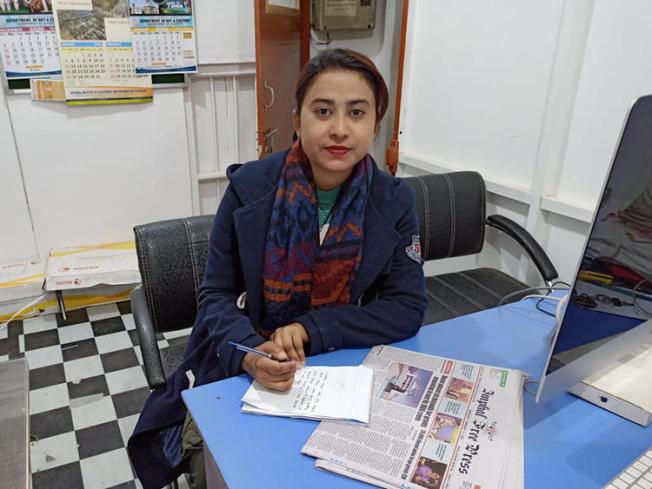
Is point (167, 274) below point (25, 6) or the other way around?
below

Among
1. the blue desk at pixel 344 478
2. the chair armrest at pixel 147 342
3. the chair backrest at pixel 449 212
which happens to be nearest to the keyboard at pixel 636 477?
the blue desk at pixel 344 478

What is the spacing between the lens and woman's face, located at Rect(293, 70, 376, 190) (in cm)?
101

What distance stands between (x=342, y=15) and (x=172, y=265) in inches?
78.6

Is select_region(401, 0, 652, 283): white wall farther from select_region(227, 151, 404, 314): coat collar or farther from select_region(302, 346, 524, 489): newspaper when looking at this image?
select_region(302, 346, 524, 489): newspaper

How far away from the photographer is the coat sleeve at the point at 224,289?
1.02 meters

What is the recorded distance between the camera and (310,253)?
1.09 m

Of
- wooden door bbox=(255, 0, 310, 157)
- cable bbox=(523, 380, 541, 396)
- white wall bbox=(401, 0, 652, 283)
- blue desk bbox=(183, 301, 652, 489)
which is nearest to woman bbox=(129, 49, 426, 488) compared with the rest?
blue desk bbox=(183, 301, 652, 489)

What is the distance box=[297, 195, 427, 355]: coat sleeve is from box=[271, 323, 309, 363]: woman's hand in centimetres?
2

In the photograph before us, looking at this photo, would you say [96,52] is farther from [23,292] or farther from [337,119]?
[337,119]

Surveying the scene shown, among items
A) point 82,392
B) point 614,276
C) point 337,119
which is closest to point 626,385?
point 614,276

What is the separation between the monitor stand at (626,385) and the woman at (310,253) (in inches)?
14.6

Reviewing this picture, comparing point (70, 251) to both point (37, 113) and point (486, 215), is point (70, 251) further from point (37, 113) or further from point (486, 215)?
point (486, 215)

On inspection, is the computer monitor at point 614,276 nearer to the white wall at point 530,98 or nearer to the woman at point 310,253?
the woman at point 310,253

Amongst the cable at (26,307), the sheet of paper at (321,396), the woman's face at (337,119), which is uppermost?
the woman's face at (337,119)
